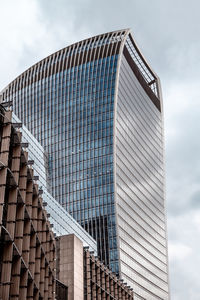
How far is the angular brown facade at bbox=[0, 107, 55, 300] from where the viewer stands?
32344 mm

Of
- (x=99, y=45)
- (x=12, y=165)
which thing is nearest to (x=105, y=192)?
(x=99, y=45)

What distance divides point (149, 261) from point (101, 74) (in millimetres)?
76475

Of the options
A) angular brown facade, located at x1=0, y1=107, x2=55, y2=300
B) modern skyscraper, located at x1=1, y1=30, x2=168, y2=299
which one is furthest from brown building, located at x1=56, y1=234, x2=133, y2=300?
modern skyscraper, located at x1=1, y1=30, x2=168, y2=299

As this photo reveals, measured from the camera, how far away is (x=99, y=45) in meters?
191

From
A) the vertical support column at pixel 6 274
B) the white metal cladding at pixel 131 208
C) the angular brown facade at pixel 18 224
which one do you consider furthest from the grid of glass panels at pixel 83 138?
the vertical support column at pixel 6 274

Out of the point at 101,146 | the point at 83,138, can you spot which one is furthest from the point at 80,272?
the point at 83,138

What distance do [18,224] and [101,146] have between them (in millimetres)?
137056

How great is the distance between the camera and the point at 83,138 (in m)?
181

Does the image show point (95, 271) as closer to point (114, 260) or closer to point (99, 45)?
point (114, 260)

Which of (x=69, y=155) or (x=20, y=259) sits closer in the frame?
(x=20, y=259)

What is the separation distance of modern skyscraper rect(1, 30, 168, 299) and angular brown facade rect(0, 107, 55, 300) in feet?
383

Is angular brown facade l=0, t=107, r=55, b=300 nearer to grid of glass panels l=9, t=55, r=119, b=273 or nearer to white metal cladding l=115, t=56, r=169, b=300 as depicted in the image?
grid of glass panels l=9, t=55, r=119, b=273

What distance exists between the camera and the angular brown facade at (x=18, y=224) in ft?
106

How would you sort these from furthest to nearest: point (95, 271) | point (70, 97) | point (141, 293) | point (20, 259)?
point (70, 97)
point (141, 293)
point (95, 271)
point (20, 259)
